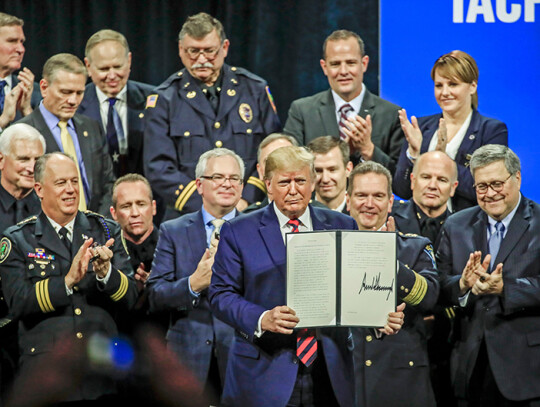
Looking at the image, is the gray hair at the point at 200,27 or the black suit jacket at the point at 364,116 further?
the black suit jacket at the point at 364,116

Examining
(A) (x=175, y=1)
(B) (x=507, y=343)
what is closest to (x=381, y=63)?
(A) (x=175, y=1)

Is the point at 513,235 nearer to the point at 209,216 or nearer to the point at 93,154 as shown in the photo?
the point at 209,216

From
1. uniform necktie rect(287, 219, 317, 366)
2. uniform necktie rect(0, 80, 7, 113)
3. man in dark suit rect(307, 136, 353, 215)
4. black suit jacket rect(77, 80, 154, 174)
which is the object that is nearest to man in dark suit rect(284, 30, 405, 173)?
man in dark suit rect(307, 136, 353, 215)

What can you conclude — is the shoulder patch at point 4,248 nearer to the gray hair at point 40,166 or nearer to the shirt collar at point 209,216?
the gray hair at point 40,166

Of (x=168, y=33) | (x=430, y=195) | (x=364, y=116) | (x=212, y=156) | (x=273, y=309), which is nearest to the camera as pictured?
(x=273, y=309)

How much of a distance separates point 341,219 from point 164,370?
1554 millimetres

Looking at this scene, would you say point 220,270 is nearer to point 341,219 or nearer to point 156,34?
point 341,219

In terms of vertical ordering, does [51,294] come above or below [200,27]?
below

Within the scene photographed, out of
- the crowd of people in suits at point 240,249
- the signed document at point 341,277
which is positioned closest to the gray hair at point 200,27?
the crowd of people in suits at point 240,249

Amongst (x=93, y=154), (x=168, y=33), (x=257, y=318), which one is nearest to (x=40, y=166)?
(x=93, y=154)

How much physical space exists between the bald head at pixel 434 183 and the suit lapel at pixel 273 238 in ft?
5.46

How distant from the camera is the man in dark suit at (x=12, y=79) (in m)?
5.78

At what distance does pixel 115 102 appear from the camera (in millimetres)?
6082

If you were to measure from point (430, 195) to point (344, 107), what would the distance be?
103 centimetres
